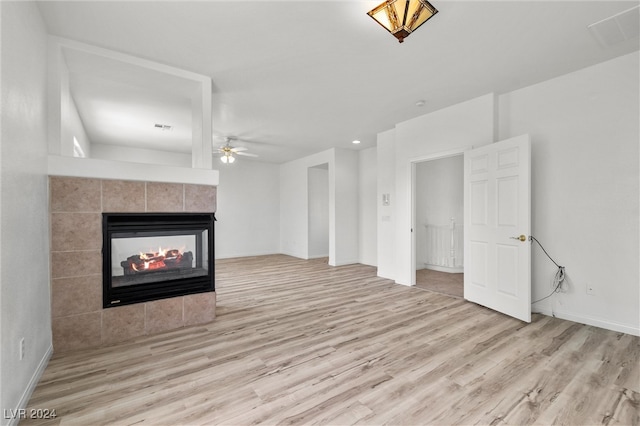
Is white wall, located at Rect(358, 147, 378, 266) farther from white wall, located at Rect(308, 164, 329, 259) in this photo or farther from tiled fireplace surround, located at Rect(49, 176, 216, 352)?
tiled fireplace surround, located at Rect(49, 176, 216, 352)

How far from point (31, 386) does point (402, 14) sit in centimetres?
374

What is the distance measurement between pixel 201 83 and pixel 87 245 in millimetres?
2107

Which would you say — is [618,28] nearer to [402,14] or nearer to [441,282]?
[402,14]

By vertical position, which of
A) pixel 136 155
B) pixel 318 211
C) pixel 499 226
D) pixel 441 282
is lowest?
pixel 441 282

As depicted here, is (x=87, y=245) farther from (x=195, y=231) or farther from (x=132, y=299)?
(x=195, y=231)

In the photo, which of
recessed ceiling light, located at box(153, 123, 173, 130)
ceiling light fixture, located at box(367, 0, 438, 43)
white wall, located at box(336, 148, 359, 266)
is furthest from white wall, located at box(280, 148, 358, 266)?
ceiling light fixture, located at box(367, 0, 438, 43)

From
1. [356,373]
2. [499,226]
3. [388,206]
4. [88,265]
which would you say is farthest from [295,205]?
[356,373]

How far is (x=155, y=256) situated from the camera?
308 cm

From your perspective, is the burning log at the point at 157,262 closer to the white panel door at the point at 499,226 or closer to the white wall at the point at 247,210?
the white panel door at the point at 499,226

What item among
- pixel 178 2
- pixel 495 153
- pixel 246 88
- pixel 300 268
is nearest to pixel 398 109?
pixel 495 153

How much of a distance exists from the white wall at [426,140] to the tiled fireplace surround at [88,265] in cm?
362

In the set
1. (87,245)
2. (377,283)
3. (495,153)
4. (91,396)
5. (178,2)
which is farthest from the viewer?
(377,283)

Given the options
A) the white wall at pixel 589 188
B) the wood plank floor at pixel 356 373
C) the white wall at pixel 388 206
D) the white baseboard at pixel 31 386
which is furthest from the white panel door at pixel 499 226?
the white baseboard at pixel 31 386

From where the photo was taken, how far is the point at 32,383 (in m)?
1.98
